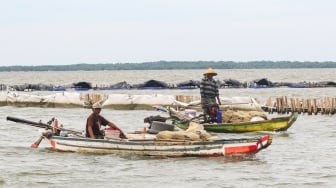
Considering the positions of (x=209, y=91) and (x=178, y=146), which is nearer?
(x=178, y=146)

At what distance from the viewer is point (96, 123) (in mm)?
19750

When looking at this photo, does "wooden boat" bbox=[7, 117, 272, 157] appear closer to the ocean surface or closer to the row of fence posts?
the ocean surface

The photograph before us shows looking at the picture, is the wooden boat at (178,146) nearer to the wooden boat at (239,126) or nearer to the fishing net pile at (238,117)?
the wooden boat at (239,126)

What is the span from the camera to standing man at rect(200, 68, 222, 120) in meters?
23.8

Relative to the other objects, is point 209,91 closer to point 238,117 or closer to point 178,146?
point 238,117

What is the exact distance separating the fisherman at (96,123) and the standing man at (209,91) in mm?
4697

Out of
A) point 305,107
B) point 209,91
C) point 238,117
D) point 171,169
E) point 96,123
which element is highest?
point 209,91

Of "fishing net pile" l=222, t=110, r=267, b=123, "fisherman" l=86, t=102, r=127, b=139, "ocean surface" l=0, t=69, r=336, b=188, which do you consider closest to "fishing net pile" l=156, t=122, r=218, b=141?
"ocean surface" l=0, t=69, r=336, b=188

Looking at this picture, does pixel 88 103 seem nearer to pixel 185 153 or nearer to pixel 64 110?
pixel 64 110

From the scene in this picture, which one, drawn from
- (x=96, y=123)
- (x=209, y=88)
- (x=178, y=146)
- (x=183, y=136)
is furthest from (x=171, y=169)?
(x=209, y=88)

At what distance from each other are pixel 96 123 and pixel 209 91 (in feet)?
17.3

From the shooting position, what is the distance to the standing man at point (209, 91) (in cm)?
2375

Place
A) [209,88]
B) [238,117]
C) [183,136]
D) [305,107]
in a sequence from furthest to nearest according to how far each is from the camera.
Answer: [305,107]
[238,117]
[209,88]
[183,136]

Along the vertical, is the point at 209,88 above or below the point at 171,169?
above
